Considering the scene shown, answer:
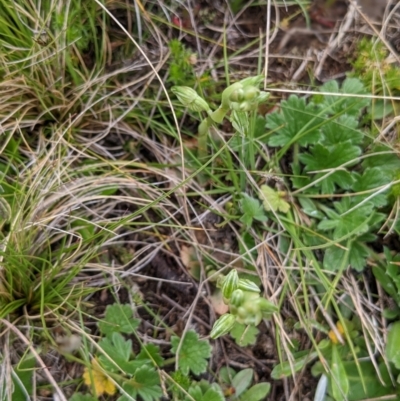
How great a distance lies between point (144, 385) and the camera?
1.40 meters

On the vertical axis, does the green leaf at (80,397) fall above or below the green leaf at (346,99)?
below

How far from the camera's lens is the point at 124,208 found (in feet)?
5.16

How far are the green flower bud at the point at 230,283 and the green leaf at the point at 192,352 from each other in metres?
0.34

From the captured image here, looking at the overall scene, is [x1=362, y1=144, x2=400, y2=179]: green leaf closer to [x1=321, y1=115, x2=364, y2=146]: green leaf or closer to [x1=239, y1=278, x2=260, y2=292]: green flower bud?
[x1=321, y1=115, x2=364, y2=146]: green leaf

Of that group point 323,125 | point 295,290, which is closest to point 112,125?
point 323,125

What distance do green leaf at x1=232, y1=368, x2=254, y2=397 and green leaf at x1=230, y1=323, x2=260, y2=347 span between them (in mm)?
82

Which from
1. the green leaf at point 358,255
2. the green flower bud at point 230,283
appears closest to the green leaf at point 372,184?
the green leaf at point 358,255

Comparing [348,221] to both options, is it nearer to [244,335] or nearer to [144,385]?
[244,335]

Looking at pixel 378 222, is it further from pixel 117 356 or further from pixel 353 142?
pixel 117 356

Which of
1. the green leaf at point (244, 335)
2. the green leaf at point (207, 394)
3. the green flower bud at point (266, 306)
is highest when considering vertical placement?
the green flower bud at point (266, 306)

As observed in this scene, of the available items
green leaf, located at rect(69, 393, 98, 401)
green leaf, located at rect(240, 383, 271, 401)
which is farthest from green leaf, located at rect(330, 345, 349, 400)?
green leaf, located at rect(69, 393, 98, 401)

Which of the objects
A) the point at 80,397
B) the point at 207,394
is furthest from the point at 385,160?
the point at 80,397

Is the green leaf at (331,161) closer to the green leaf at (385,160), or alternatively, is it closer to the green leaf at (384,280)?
the green leaf at (385,160)

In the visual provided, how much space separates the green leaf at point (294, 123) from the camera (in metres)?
1.56
